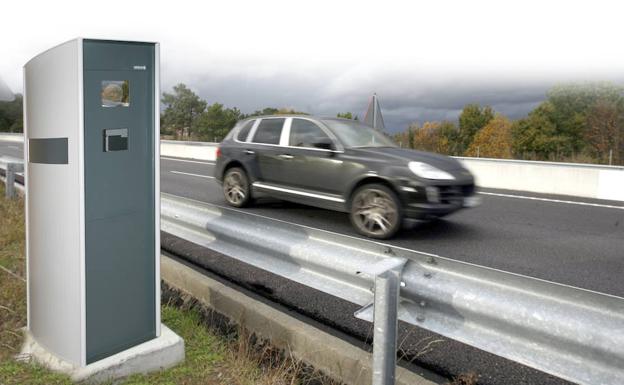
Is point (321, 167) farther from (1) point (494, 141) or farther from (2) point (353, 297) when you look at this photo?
(1) point (494, 141)

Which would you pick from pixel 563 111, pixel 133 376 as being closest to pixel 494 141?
pixel 563 111

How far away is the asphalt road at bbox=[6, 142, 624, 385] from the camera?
2945mm

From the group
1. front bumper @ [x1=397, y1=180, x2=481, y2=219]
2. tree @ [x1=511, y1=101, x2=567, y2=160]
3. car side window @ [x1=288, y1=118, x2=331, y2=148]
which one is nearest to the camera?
front bumper @ [x1=397, y1=180, x2=481, y2=219]

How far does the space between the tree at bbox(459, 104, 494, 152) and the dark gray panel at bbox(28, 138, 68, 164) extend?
101 metres

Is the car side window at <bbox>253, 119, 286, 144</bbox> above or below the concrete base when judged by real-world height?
above

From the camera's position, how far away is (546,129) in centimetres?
7931

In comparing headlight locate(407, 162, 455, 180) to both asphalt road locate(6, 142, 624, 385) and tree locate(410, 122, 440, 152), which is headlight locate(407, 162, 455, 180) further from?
tree locate(410, 122, 440, 152)

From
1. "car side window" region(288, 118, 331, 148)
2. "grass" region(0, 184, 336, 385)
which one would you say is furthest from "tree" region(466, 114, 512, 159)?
"grass" region(0, 184, 336, 385)

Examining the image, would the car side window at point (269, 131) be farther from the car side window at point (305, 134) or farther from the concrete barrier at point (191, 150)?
the concrete barrier at point (191, 150)

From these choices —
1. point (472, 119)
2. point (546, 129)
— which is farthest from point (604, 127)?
point (472, 119)

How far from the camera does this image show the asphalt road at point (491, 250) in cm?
295

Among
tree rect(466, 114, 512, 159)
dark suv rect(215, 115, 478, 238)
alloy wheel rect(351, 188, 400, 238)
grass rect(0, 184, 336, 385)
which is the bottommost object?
grass rect(0, 184, 336, 385)

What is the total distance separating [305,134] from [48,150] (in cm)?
523

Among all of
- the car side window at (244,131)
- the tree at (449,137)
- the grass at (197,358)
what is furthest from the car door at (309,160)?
the tree at (449,137)
